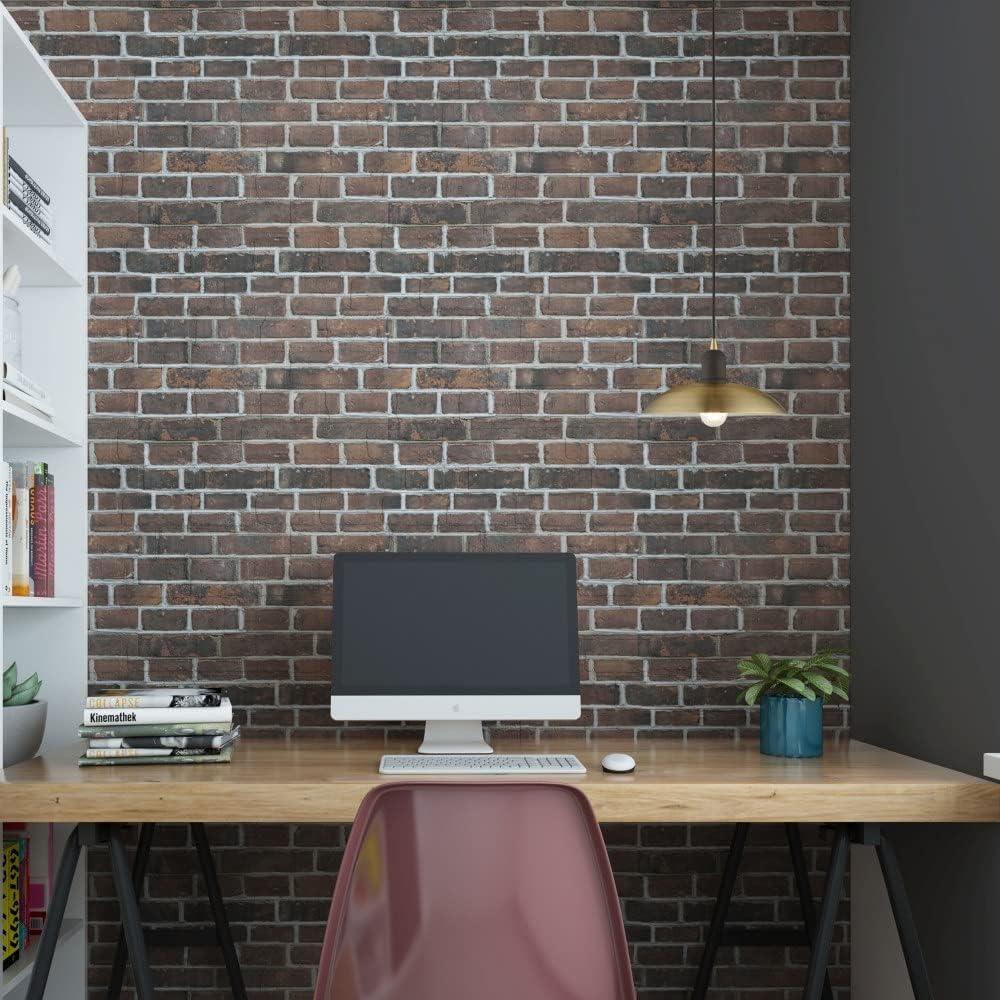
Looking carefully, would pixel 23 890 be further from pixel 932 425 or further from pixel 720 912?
pixel 932 425

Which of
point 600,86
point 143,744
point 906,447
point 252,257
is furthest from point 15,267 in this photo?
point 906,447

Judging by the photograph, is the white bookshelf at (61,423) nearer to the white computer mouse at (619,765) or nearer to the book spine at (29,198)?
the book spine at (29,198)

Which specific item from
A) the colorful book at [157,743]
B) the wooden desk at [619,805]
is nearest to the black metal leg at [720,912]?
the wooden desk at [619,805]

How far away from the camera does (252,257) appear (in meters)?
2.98

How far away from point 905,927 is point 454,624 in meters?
1.19

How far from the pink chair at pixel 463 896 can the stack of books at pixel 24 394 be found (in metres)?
1.37

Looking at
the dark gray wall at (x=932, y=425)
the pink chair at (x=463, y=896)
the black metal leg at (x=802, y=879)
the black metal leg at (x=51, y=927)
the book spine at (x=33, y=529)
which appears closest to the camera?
the pink chair at (x=463, y=896)

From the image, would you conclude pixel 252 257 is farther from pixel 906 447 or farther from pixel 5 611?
pixel 906 447

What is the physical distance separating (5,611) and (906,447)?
2.34 meters

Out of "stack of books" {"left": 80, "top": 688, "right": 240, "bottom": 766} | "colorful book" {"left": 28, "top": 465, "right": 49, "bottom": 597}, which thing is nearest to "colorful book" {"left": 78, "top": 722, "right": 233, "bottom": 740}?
"stack of books" {"left": 80, "top": 688, "right": 240, "bottom": 766}

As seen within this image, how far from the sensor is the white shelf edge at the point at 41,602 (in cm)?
240

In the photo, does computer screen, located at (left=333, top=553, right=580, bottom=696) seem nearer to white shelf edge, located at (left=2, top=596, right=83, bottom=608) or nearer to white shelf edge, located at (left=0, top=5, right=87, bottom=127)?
white shelf edge, located at (left=2, top=596, right=83, bottom=608)

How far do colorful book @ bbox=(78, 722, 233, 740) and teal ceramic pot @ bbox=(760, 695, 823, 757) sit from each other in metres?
1.33

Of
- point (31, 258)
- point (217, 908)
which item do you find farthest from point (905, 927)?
point (31, 258)
